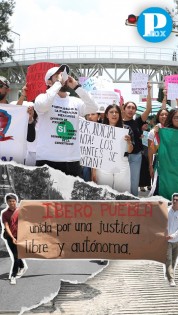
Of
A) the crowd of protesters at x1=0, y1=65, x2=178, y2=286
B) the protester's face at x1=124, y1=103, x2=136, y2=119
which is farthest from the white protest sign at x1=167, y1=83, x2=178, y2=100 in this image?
the crowd of protesters at x1=0, y1=65, x2=178, y2=286

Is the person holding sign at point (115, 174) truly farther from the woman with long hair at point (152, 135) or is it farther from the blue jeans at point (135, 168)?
the woman with long hair at point (152, 135)

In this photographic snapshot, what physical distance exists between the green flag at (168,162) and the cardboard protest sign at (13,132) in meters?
0.78

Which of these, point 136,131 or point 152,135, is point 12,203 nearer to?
point 136,131

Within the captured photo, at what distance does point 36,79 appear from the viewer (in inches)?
Result: 156

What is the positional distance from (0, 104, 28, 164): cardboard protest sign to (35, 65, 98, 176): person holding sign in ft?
0.35

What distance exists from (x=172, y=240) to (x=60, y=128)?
88 centimetres

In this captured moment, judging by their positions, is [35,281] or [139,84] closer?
[35,281]

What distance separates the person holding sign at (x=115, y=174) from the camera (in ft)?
11.1

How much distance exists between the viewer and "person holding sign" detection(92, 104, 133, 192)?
3.37 meters

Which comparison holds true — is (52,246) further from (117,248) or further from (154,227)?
(154,227)

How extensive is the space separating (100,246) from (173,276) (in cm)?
44

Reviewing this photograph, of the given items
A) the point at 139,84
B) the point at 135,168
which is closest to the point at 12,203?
the point at 135,168

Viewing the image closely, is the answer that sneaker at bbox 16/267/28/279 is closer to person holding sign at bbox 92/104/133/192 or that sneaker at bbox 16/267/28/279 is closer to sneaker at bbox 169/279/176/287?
person holding sign at bbox 92/104/133/192

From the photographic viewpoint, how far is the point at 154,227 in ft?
10.8
